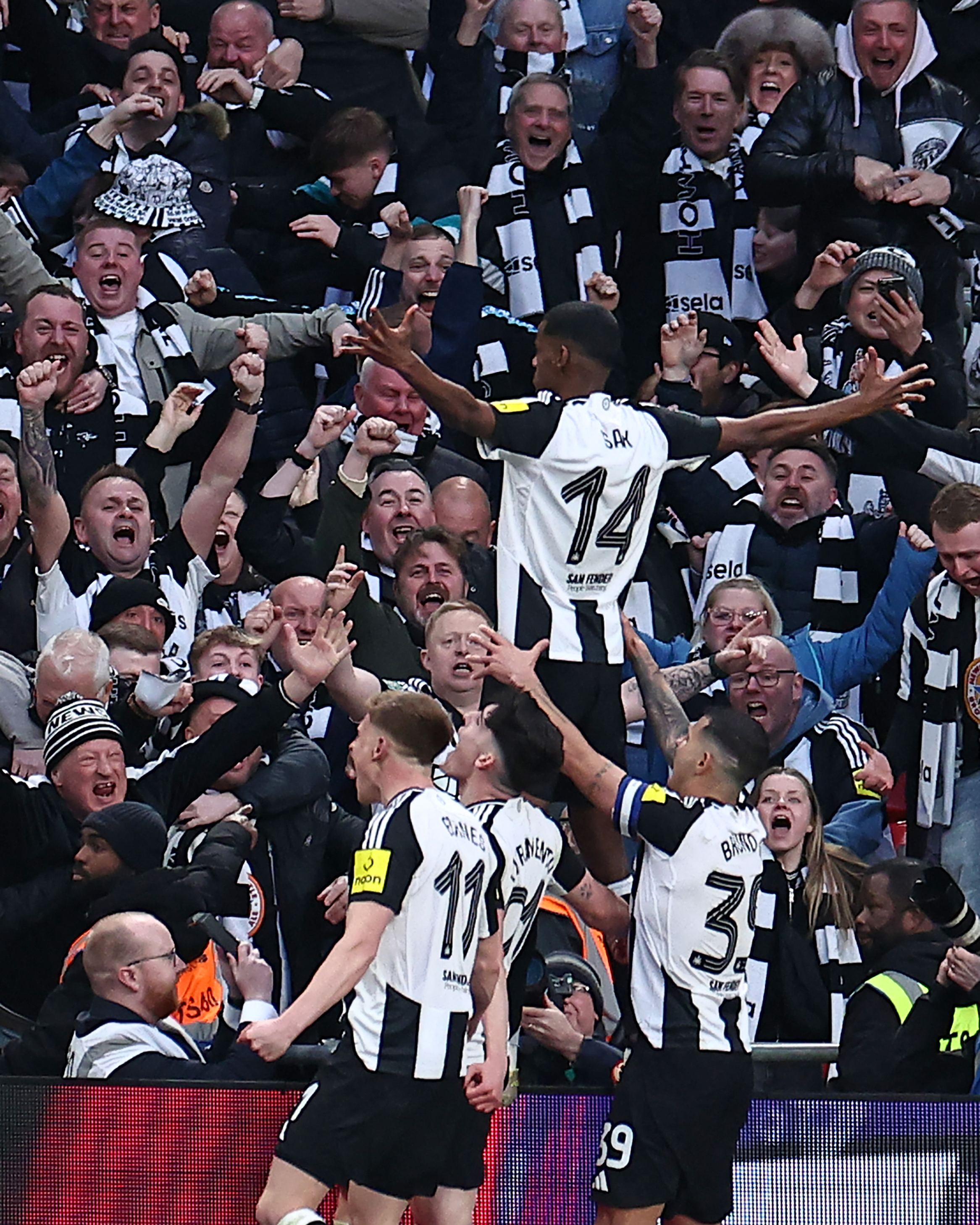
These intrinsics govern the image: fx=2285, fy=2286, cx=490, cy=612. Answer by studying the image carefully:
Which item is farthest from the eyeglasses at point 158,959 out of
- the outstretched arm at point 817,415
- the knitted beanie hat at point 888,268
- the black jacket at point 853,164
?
the black jacket at point 853,164

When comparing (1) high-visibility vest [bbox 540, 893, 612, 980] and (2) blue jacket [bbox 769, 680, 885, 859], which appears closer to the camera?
(1) high-visibility vest [bbox 540, 893, 612, 980]

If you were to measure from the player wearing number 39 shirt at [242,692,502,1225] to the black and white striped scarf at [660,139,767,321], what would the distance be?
5.50m

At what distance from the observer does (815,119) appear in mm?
11102

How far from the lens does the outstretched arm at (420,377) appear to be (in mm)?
6918

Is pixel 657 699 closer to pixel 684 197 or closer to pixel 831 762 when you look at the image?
pixel 831 762

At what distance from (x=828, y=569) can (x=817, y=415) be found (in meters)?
2.16

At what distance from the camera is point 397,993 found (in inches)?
241

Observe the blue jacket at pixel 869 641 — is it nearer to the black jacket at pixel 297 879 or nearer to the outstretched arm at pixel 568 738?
the black jacket at pixel 297 879

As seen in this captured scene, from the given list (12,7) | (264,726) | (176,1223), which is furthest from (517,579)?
(12,7)

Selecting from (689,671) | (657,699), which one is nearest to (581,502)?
(657,699)

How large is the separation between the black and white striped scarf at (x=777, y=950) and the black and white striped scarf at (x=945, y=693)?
113 centimetres

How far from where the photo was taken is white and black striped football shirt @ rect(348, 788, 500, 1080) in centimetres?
607

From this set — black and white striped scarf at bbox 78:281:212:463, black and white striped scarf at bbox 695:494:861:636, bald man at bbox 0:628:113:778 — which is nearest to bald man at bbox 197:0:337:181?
black and white striped scarf at bbox 78:281:212:463

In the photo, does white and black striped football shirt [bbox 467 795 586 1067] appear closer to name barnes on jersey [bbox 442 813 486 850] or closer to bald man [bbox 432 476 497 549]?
name barnes on jersey [bbox 442 813 486 850]
